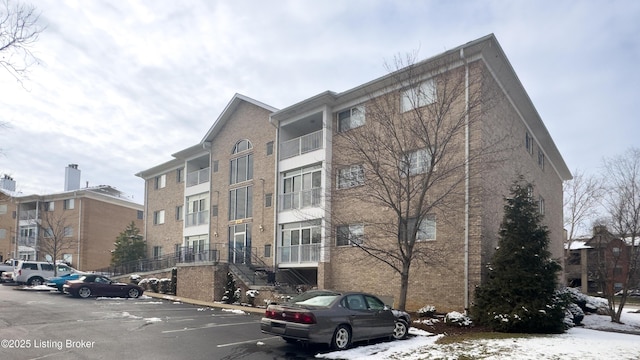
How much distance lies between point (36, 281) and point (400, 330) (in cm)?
2585

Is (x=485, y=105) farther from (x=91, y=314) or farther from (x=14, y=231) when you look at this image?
(x=14, y=231)

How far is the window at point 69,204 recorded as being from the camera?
47037 millimetres

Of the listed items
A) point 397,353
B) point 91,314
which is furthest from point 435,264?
point 91,314

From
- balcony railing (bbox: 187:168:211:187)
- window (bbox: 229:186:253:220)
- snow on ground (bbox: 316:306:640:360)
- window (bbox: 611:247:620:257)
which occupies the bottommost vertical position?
snow on ground (bbox: 316:306:640:360)

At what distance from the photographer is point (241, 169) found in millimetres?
28859

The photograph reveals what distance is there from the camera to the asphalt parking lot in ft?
33.3

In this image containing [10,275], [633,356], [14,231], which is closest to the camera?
[633,356]

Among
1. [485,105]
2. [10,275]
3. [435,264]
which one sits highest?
[485,105]

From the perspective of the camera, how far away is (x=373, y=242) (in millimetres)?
20391

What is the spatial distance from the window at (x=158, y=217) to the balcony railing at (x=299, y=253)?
15.8 metres

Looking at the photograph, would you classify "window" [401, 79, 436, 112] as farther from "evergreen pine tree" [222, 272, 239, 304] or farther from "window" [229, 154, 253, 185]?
"window" [229, 154, 253, 185]

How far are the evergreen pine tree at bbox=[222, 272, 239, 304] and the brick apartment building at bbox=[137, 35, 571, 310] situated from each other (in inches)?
95.5

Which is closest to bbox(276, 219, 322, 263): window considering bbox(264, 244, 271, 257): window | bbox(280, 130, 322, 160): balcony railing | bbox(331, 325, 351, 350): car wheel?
bbox(264, 244, 271, 257): window

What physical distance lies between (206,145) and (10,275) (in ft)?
48.2
